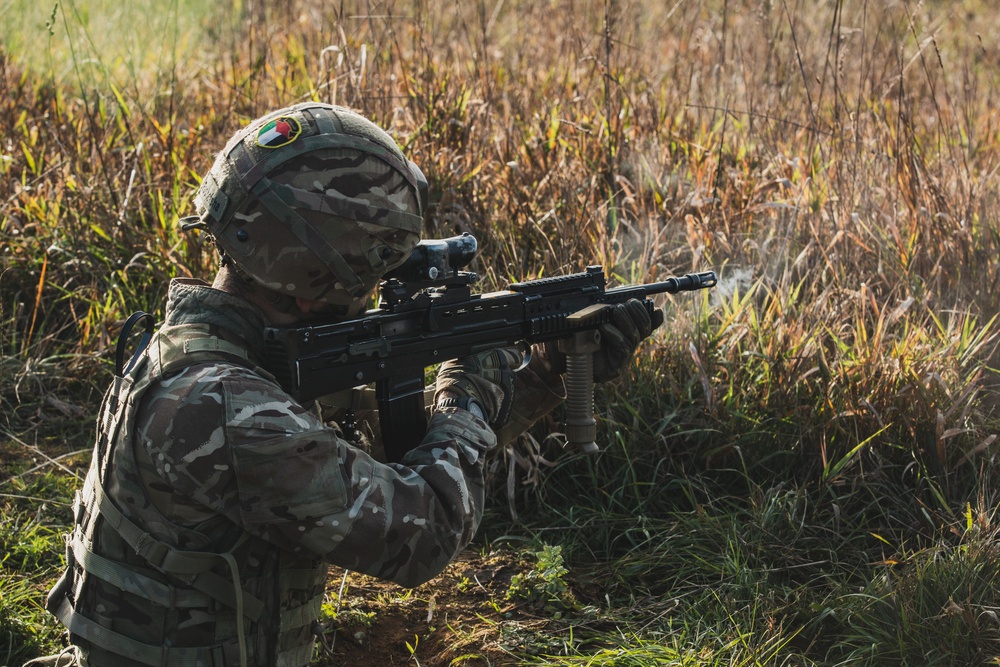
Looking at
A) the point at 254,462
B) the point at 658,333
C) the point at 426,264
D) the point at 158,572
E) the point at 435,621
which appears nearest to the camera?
the point at 254,462

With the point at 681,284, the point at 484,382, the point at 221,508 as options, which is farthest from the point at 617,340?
the point at 221,508

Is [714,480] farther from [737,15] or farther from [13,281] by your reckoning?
[737,15]

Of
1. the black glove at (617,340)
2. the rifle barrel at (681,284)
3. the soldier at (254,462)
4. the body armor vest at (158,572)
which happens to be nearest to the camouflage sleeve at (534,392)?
the black glove at (617,340)

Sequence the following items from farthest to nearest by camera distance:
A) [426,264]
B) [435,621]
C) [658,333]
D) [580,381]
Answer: [658,333] < [435,621] < [580,381] < [426,264]

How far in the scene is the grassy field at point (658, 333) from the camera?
9.77ft

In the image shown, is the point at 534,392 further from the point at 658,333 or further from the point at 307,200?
the point at 307,200

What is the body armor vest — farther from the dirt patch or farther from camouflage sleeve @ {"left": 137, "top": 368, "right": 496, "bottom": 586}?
the dirt patch

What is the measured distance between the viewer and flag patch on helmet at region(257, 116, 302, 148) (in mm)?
2045

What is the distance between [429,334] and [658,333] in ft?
4.74

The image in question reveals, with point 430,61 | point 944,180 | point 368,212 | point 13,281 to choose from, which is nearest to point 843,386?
point 944,180

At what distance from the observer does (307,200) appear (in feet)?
6.70

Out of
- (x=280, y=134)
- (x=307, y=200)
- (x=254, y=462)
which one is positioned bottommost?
(x=254, y=462)

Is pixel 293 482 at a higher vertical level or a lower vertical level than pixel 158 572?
higher

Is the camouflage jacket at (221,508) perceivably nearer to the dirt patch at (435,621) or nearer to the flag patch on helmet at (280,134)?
the flag patch on helmet at (280,134)
